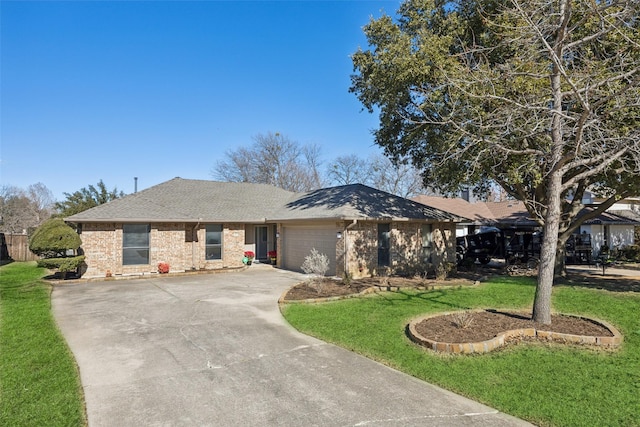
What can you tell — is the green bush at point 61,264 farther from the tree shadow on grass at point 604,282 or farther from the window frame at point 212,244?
the tree shadow on grass at point 604,282

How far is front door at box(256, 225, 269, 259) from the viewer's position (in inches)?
814

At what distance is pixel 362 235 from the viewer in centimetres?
1491

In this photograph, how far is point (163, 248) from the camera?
Result: 54.3 ft

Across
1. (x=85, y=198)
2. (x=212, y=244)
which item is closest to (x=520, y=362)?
(x=212, y=244)

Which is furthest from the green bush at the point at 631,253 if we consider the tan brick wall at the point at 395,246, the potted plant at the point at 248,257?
the potted plant at the point at 248,257

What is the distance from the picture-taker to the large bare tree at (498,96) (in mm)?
7699

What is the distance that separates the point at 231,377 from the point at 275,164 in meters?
35.0

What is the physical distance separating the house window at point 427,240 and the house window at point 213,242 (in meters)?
9.85

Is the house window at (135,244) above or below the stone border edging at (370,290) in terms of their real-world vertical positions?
above

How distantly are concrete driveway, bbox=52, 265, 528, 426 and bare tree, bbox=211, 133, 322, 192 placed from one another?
30.7 metres

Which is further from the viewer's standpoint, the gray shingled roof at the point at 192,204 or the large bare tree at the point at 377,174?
the large bare tree at the point at 377,174

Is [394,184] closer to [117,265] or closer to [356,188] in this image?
[356,188]

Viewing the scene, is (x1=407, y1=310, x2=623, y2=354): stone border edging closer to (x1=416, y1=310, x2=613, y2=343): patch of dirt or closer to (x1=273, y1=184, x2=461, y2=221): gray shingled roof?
(x1=416, y1=310, x2=613, y2=343): patch of dirt

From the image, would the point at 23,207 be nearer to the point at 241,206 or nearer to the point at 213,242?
the point at 241,206
